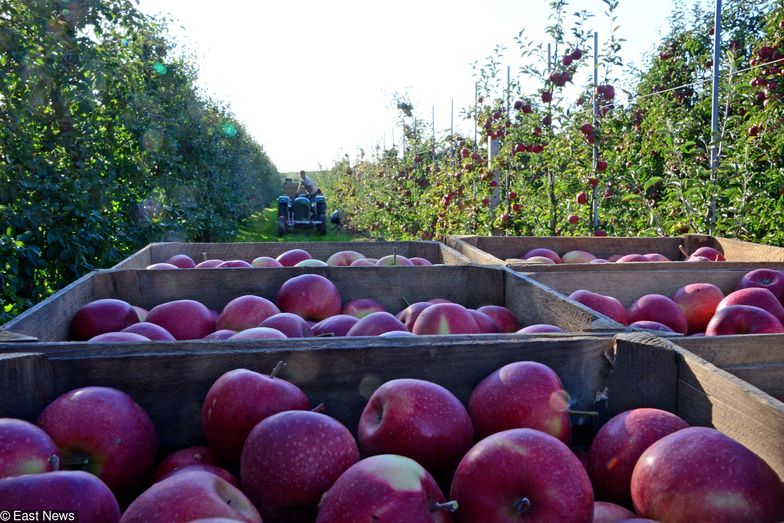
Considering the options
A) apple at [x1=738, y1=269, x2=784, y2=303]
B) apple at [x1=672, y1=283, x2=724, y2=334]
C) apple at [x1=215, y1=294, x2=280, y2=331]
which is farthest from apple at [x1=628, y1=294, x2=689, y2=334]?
apple at [x1=215, y1=294, x2=280, y2=331]

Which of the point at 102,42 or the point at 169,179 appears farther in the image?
the point at 169,179

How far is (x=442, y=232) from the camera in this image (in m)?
10.3

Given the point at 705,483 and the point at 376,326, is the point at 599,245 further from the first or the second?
the point at 705,483

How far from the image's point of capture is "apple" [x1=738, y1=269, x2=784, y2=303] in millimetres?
2842

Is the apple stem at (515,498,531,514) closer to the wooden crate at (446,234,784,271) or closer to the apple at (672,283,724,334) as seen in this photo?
the apple at (672,283,724,334)

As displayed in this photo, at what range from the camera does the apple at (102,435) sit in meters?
1.30

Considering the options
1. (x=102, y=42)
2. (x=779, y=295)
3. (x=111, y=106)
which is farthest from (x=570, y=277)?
(x=111, y=106)

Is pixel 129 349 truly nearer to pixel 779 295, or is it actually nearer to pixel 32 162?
pixel 779 295

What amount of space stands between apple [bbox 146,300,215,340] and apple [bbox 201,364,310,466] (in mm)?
963

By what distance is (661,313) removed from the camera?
2508 mm

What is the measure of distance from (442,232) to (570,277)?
7.50m

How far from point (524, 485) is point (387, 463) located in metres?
0.23

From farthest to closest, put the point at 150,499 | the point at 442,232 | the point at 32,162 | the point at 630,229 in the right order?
the point at 442,232 < the point at 630,229 < the point at 32,162 < the point at 150,499

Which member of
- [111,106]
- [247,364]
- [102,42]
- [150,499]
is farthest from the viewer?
[111,106]
